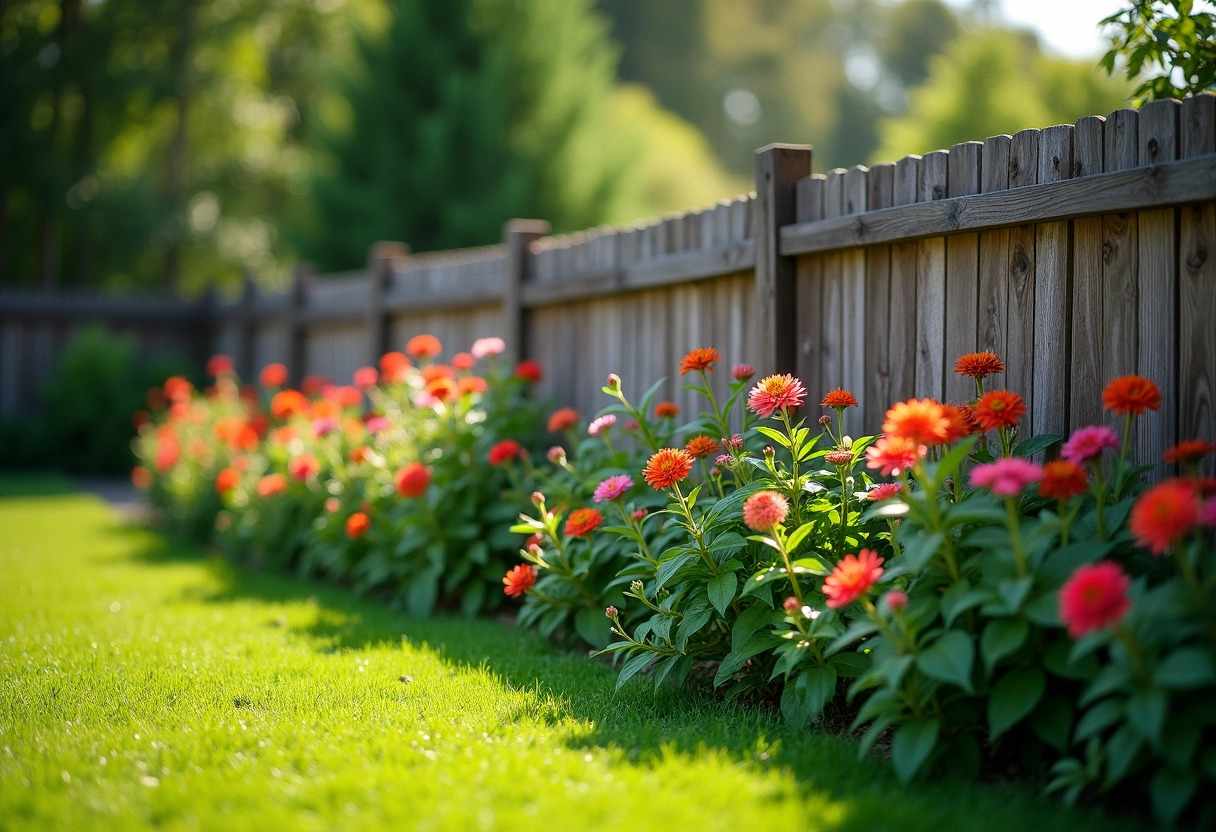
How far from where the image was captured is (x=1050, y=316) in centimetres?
313

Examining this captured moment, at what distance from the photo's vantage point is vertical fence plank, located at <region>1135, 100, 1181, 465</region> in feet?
8.99

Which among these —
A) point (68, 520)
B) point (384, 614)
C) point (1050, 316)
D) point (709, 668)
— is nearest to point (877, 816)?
point (709, 668)

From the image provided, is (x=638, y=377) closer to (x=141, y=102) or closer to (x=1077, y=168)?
(x=1077, y=168)

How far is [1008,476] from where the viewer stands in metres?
2.22

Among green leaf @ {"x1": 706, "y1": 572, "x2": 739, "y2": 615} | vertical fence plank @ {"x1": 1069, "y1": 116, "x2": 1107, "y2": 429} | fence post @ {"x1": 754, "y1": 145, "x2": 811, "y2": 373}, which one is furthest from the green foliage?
green leaf @ {"x1": 706, "y1": 572, "x2": 739, "y2": 615}

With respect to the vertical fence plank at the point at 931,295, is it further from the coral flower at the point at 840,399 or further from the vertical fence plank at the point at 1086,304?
the coral flower at the point at 840,399

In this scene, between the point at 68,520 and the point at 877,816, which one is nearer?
the point at 877,816

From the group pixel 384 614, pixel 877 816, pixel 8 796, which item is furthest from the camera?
pixel 384 614

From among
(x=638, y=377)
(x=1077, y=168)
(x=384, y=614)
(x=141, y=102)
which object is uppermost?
(x=141, y=102)

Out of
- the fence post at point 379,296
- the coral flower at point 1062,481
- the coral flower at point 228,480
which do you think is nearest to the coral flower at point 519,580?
the coral flower at point 1062,481

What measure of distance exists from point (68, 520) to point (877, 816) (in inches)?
299

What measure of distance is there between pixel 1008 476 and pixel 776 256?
6.59 feet

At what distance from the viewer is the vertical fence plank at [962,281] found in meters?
3.32

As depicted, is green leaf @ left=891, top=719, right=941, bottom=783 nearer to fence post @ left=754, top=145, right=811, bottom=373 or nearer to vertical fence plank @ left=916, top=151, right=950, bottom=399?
vertical fence plank @ left=916, top=151, right=950, bottom=399
